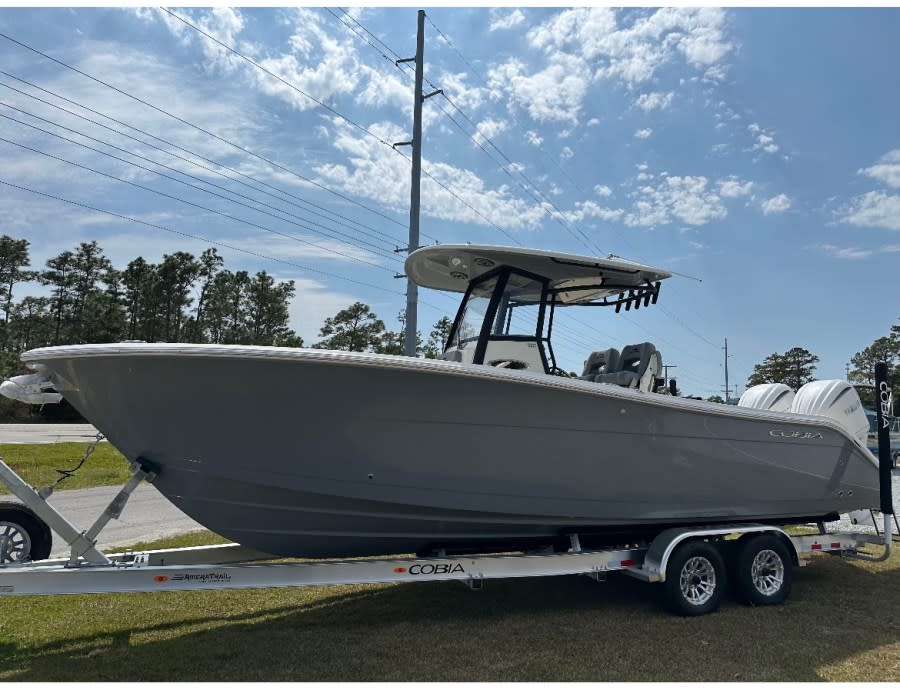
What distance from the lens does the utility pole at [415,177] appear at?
35.0ft

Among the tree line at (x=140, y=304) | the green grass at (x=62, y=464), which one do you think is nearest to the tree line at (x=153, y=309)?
the tree line at (x=140, y=304)

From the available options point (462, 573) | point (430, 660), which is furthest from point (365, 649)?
point (462, 573)

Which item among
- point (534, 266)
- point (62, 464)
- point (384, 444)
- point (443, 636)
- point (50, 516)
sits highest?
point (534, 266)

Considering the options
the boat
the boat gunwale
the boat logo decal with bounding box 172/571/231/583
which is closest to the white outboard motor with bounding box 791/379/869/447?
the boat

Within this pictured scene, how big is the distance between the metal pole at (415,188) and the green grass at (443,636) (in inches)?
213

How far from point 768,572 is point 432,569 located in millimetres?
2901

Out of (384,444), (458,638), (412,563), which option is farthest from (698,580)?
(384,444)

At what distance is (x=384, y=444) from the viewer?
3.94 metres

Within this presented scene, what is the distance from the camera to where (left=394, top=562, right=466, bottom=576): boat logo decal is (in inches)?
160

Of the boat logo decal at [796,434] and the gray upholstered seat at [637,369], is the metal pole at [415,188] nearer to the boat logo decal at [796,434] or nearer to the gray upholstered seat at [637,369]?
the gray upholstered seat at [637,369]

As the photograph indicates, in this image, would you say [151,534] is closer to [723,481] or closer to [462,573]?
[462,573]

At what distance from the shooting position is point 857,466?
19.1ft

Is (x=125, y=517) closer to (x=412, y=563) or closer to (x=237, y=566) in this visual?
(x=237, y=566)

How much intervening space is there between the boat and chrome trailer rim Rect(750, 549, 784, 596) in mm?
330
